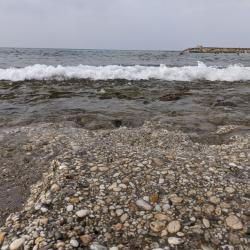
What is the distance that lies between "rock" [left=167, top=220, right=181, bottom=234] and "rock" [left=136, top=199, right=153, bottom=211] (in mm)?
350

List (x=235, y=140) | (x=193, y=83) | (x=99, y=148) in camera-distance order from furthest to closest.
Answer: (x=193, y=83) < (x=235, y=140) < (x=99, y=148)

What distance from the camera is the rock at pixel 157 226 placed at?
3.41m

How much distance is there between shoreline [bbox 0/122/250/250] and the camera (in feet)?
10.8

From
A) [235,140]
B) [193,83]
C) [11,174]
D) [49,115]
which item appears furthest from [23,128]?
[193,83]

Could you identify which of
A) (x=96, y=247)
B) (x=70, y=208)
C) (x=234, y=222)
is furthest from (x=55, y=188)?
(x=234, y=222)

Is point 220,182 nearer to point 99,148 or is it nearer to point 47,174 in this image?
point 99,148

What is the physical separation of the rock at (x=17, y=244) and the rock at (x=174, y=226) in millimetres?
1614

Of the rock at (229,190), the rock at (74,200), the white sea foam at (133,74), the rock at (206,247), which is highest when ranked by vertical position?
the white sea foam at (133,74)

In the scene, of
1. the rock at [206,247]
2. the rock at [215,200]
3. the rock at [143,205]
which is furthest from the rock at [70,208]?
the rock at [215,200]

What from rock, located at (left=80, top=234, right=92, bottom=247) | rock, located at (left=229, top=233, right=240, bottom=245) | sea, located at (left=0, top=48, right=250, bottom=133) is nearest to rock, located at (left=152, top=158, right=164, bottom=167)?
rock, located at (left=229, top=233, right=240, bottom=245)

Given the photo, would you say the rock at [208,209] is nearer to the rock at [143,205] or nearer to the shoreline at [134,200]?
the shoreline at [134,200]

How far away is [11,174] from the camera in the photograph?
16.6 ft

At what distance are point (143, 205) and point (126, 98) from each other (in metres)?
8.45

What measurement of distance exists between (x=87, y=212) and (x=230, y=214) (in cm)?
174
